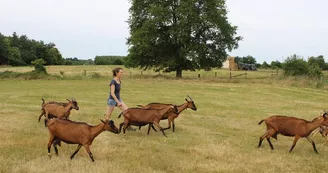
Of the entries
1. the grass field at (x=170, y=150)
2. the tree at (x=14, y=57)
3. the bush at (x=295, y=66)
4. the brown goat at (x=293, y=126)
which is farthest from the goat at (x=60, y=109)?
the tree at (x=14, y=57)

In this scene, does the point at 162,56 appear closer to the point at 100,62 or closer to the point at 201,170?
the point at 201,170

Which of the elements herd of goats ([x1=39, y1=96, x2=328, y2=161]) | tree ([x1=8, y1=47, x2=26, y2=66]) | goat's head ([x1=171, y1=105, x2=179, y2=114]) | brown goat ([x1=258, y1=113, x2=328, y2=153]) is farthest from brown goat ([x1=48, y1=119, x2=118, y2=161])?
tree ([x1=8, y1=47, x2=26, y2=66])

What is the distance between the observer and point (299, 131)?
10.1 m

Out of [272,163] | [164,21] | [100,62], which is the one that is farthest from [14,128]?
[100,62]

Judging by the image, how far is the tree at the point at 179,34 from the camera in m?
43.9

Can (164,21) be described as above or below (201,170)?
above

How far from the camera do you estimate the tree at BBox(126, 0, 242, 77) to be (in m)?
43.9

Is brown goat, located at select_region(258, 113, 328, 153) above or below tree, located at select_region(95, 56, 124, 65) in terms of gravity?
below

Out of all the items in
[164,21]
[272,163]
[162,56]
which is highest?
[164,21]

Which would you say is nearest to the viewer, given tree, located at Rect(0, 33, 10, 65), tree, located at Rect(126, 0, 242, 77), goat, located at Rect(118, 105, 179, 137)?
A: goat, located at Rect(118, 105, 179, 137)

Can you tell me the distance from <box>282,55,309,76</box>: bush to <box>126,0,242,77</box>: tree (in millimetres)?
7890

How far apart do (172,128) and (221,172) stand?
5106 mm

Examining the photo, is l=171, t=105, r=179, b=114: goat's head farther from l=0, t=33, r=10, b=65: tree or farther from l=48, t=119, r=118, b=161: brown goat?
l=0, t=33, r=10, b=65: tree

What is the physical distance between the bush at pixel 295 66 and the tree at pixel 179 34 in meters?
7.89
